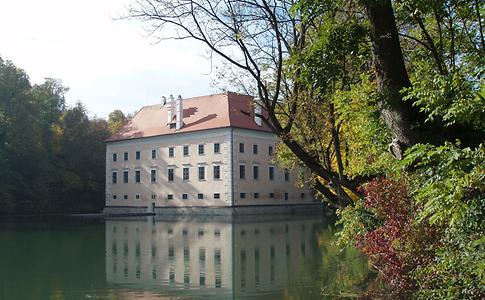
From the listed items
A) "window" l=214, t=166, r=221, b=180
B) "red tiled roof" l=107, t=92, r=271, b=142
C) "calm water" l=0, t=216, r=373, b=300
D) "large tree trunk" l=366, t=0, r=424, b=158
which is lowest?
"calm water" l=0, t=216, r=373, b=300

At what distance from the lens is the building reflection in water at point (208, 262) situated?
13.5 m

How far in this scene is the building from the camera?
48.7m

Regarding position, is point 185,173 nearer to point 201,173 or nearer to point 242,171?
point 201,173

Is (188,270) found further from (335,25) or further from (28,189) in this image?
(28,189)

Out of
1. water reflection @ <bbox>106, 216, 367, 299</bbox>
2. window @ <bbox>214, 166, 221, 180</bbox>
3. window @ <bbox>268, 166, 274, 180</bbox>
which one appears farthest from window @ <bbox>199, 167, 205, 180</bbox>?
water reflection @ <bbox>106, 216, 367, 299</bbox>

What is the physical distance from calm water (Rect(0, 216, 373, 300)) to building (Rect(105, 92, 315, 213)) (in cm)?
2367

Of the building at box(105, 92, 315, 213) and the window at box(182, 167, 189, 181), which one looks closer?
the building at box(105, 92, 315, 213)

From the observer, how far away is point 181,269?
16.0 m

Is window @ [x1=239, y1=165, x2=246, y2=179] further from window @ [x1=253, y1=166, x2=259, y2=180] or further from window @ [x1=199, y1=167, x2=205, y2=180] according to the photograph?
window @ [x1=199, y1=167, x2=205, y2=180]

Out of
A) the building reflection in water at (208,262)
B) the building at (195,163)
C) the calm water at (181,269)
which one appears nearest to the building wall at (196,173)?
the building at (195,163)

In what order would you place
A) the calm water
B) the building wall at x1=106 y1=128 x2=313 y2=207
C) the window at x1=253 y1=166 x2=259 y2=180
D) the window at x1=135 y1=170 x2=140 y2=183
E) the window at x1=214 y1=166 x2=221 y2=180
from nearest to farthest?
1. the calm water
2. the building wall at x1=106 y1=128 x2=313 y2=207
3. the window at x1=214 y1=166 x2=221 y2=180
4. the window at x1=253 y1=166 x2=259 y2=180
5. the window at x1=135 y1=170 x2=140 y2=183

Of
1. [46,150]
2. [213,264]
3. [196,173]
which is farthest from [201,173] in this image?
[213,264]

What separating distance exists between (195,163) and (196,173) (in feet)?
3.04

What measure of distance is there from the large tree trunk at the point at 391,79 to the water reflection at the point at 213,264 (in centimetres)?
686
